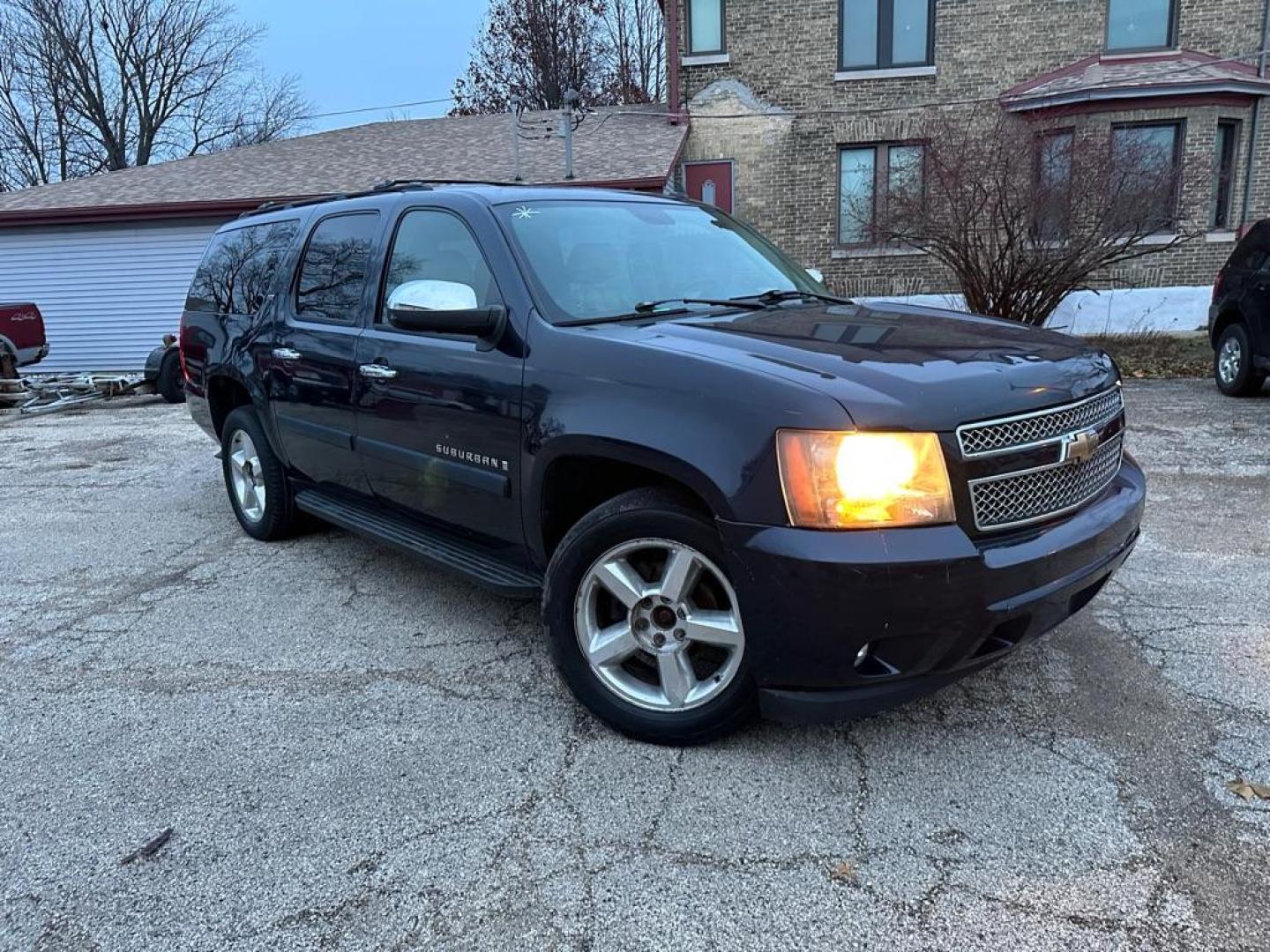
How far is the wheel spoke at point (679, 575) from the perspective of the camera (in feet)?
9.07

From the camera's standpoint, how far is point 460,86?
33219mm

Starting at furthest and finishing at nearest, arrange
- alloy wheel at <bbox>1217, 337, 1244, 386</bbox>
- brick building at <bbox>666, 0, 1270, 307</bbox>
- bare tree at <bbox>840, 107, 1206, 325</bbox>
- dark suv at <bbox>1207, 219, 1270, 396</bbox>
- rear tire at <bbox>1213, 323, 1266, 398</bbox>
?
brick building at <bbox>666, 0, 1270, 307</bbox> < bare tree at <bbox>840, 107, 1206, 325</bbox> < alloy wheel at <bbox>1217, 337, 1244, 386</bbox> < rear tire at <bbox>1213, 323, 1266, 398</bbox> < dark suv at <bbox>1207, 219, 1270, 396</bbox>

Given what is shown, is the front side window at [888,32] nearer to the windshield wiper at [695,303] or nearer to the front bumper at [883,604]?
the windshield wiper at [695,303]

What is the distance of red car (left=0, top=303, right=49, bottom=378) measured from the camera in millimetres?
13234

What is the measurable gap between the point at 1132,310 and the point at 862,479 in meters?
15.6

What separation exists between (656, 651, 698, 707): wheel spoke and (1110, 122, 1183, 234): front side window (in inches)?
435

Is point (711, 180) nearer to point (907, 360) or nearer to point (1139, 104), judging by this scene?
point (1139, 104)

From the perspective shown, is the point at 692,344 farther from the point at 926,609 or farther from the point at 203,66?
the point at 203,66

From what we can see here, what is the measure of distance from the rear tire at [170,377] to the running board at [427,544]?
857cm

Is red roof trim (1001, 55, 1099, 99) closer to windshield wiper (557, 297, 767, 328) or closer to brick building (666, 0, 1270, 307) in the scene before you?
brick building (666, 0, 1270, 307)

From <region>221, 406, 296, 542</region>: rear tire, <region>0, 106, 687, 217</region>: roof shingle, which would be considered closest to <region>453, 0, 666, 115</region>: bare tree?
<region>0, 106, 687, 217</region>: roof shingle

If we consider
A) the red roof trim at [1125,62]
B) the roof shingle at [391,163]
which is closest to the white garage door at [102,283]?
the roof shingle at [391,163]

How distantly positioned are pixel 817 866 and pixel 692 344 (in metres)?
1.56

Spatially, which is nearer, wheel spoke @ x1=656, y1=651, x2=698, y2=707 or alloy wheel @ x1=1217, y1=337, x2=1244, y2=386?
wheel spoke @ x1=656, y1=651, x2=698, y2=707
